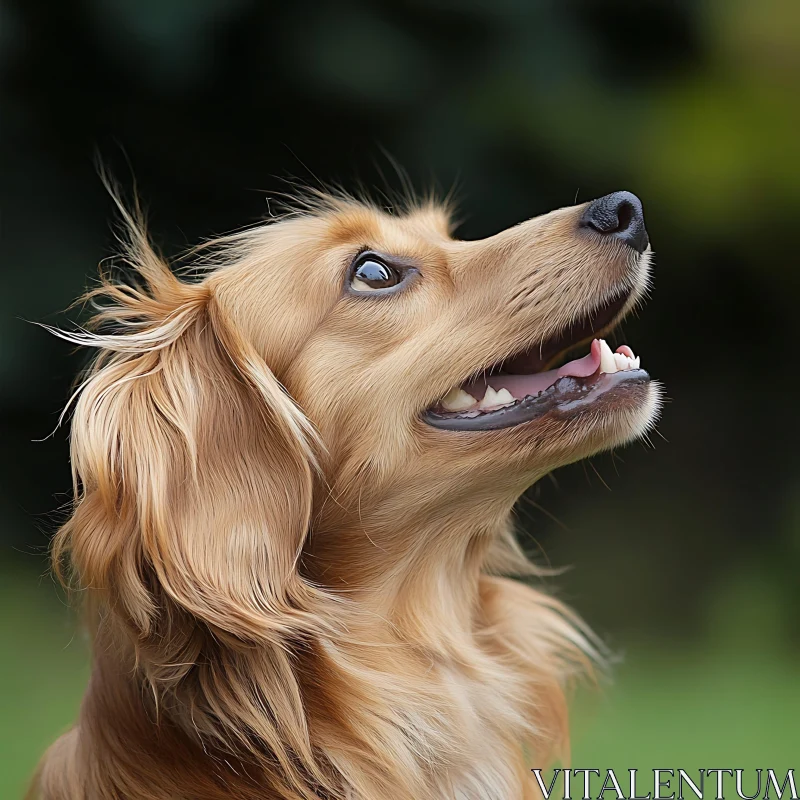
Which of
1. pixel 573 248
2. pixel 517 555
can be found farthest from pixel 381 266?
pixel 517 555

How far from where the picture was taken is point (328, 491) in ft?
8.43

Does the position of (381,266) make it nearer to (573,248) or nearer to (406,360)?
(406,360)

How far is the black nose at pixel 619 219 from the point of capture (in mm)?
2652

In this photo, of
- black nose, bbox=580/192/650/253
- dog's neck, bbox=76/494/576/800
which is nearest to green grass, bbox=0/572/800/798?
dog's neck, bbox=76/494/576/800

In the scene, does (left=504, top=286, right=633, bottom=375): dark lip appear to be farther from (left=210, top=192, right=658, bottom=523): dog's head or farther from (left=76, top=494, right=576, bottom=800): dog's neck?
(left=76, top=494, right=576, bottom=800): dog's neck

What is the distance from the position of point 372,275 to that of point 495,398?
482 mm

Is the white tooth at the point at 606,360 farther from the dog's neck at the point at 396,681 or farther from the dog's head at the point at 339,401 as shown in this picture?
the dog's neck at the point at 396,681

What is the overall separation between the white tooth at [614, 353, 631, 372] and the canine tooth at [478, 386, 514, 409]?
326mm

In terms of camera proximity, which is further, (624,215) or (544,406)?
(624,215)

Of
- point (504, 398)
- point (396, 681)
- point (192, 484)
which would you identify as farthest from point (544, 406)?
point (192, 484)

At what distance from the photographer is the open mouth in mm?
2559

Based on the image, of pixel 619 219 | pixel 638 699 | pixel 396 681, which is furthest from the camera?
pixel 638 699

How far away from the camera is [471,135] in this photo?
5484 mm

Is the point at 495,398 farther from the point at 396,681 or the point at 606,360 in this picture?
the point at 396,681
